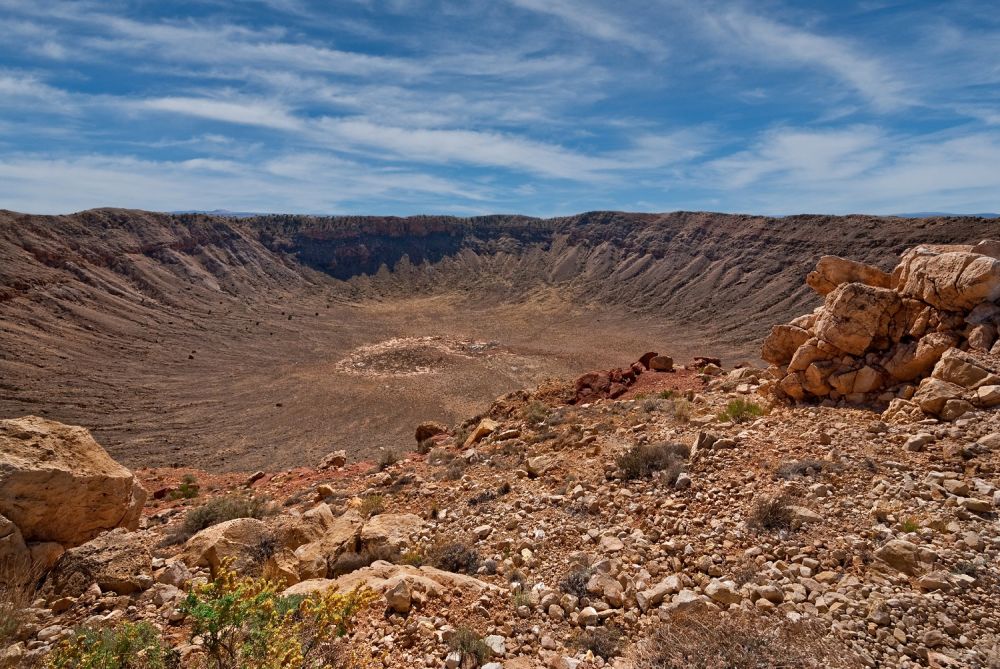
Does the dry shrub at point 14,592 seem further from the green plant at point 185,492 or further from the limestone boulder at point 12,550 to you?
the green plant at point 185,492

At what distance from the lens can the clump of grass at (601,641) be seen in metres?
4.43

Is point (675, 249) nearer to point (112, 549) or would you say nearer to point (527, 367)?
point (527, 367)

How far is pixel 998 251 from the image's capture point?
885 cm

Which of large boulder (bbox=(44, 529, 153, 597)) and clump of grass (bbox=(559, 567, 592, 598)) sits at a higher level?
clump of grass (bbox=(559, 567, 592, 598))

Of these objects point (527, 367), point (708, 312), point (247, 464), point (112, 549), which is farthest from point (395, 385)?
point (708, 312)

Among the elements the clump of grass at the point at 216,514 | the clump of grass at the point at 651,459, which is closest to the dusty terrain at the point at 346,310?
the clump of grass at the point at 216,514

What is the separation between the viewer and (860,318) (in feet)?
29.2

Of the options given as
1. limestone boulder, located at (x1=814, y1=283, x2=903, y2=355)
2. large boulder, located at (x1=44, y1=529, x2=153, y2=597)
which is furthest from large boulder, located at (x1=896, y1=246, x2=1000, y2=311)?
large boulder, located at (x1=44, y1=529, x2=153, y2=597)

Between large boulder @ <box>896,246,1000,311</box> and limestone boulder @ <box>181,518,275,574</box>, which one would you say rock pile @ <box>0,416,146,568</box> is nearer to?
limestone boulder @ <box>181,518,275,574</box>

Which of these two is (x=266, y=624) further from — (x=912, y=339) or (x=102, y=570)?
(x=912, y=339)

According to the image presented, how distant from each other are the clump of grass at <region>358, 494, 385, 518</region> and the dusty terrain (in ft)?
49.9

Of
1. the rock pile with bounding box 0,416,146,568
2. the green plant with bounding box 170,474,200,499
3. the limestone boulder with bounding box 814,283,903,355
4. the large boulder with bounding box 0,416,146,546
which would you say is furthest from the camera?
the green plant with bounding box 170,474,200,499

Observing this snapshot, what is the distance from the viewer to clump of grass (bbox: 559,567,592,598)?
5285 millimetres

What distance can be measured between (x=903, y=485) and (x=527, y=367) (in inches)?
1365
